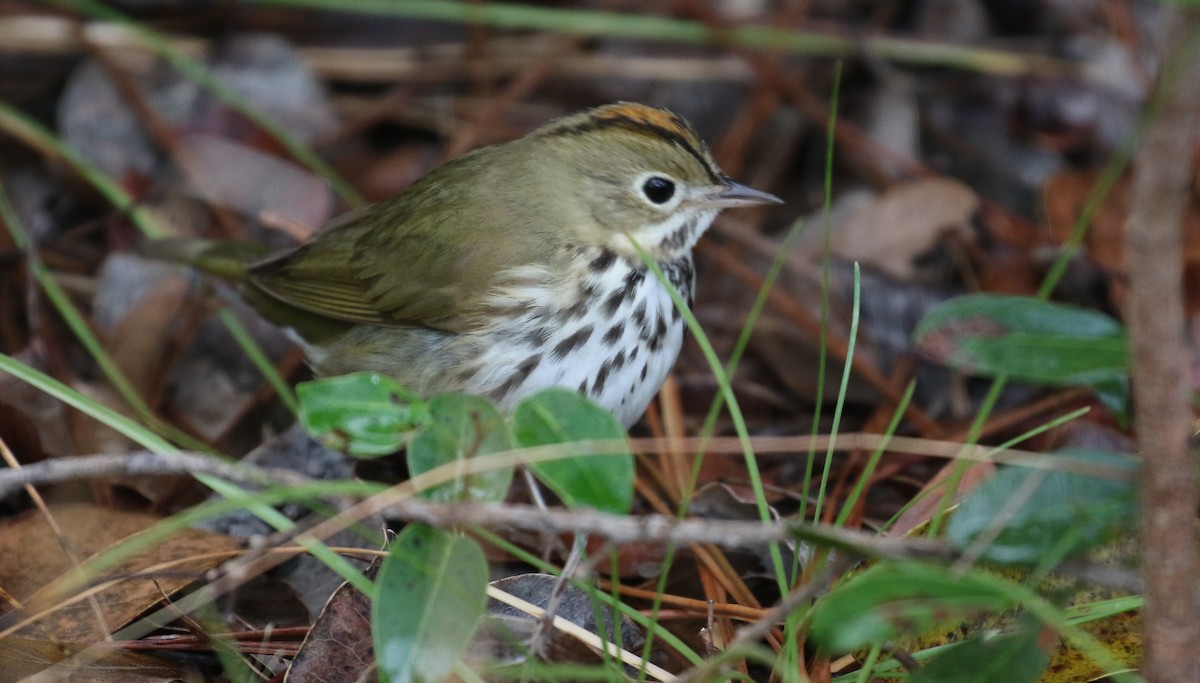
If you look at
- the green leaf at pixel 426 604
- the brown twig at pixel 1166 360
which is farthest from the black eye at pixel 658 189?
the brown twig at pixel 1166 360

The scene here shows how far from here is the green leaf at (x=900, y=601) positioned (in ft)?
4.63

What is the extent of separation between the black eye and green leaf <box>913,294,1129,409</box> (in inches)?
44.6

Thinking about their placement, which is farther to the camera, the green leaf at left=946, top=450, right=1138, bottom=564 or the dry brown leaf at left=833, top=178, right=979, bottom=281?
the dry brown leaf at left=833, top=178, right=979, bottom=281

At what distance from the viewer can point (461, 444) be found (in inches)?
66.9

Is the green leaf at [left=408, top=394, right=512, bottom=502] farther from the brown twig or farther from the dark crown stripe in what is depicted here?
the dark crown stripe

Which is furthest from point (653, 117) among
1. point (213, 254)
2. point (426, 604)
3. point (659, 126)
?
point (426, 604)

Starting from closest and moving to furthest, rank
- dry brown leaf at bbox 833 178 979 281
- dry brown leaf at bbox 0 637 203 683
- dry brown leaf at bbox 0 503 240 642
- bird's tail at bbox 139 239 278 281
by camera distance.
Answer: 1. dry brown leaf at bbox 0 637 203 683
2. dry brown leaf at bbox 0 503 240 642
3. bird's tail at bbox 139 239 278 281
4. dry brown leaf at bbox 833 178 979 281

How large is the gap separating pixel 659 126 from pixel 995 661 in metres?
1.46

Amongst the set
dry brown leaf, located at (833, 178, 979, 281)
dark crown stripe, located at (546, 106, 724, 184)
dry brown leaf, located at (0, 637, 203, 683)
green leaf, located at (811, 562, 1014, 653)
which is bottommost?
dry brown leaf, located at (0, 637, 203, 683)

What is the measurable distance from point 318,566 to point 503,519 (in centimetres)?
99

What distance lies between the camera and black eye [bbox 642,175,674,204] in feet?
8.99

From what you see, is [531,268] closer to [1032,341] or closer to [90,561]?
[90,561]

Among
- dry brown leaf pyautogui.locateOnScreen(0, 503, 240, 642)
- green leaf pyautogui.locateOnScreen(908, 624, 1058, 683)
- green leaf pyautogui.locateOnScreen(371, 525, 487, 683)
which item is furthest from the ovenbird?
green leaf pyautogui.locateOnScreen(908, 624, 1058, 683)

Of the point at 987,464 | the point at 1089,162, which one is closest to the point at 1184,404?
the point at 987,464
